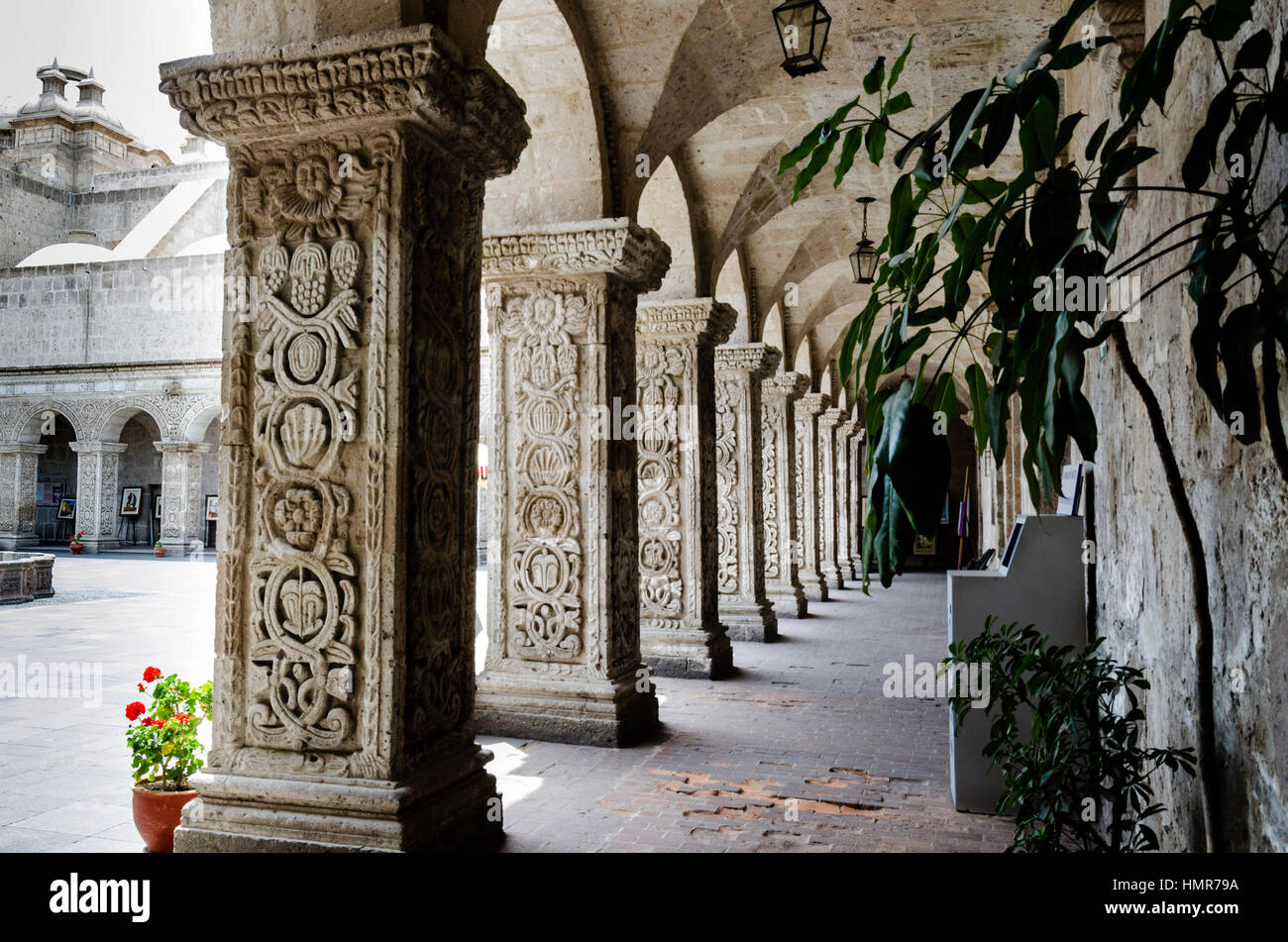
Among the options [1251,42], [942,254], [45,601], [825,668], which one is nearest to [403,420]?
[1251,42]

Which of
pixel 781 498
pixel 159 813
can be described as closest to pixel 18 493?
pixel 781 498

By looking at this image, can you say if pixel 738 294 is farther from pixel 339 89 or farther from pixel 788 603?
pixel 339 89

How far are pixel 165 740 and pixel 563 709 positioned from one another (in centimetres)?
215

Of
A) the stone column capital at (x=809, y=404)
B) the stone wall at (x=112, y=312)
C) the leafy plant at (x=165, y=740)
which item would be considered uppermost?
the stone wall at (x=112, y=312)

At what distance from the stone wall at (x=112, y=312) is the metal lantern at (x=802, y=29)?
18834 mm

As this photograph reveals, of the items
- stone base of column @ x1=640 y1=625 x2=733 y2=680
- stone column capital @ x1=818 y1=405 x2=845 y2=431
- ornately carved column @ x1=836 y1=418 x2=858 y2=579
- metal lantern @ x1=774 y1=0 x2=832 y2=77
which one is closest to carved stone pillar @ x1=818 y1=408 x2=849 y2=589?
stone column capital @ x1=818 y1=405 x2=845 y2=431

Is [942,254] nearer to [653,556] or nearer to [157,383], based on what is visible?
[653,556]

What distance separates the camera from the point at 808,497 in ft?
42.5

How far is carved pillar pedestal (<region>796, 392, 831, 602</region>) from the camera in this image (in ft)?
41.5

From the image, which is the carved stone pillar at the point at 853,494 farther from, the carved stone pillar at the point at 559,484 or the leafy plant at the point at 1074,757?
the leafy plant at the point at 1074,757

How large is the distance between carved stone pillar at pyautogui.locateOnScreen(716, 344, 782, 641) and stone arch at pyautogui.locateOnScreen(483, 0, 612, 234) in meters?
3.84

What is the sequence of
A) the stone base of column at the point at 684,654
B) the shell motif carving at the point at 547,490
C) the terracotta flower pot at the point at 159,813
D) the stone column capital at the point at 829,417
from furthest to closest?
the stone column capital at the point at 829,417
the stone base of column at the point at 684,654
the shell motif carving at the point at 547,490
the terracotta flower pot at the point at 159,813

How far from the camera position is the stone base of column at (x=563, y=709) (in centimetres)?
481

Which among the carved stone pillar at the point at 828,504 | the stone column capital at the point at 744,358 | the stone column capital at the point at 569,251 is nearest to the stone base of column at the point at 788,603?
the stone column capital at the point at 744,358
